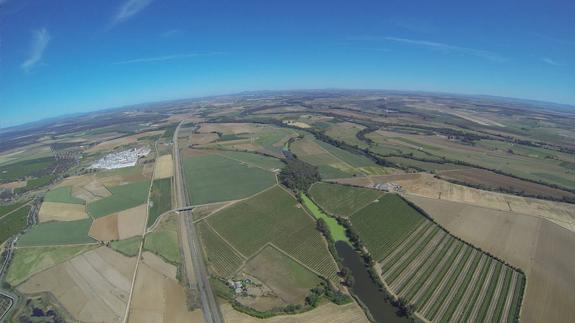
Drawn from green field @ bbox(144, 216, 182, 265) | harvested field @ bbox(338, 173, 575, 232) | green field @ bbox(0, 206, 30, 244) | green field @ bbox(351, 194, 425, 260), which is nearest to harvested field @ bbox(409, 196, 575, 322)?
harvested field @ bbox(338, 173, 575, 232)

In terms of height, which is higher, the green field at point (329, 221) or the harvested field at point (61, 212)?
the harvested field at point (61, 212)

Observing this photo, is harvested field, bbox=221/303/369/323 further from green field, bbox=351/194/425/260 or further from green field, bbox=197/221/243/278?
green field, bbox=351/194/425/260

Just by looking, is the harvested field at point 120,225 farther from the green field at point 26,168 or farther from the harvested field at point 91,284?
the green field at point 26,168

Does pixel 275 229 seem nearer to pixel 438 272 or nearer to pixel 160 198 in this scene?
pixel 438 272

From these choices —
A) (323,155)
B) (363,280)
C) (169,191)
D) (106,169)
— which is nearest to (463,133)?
(323,155)

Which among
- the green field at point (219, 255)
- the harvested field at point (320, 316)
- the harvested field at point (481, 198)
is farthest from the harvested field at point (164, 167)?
the harvested field at point (320, 316)

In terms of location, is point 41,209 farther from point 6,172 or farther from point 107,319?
point 6,172

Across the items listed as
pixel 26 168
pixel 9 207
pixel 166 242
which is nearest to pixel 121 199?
pixel 166 242
